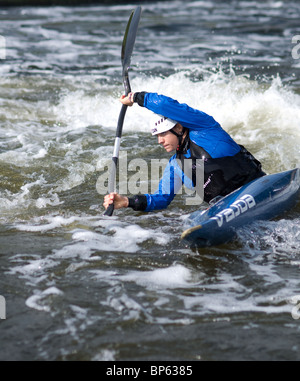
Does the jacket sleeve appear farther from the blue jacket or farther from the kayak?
the kayak

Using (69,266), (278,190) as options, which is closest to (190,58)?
(278,190)

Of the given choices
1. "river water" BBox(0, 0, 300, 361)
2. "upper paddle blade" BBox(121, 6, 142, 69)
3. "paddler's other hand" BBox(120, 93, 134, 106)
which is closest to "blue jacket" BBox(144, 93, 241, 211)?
"paddler's other hand" BBox(120, 93, 134, 106)

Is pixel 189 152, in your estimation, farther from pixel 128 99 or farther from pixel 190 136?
pixel 128 99

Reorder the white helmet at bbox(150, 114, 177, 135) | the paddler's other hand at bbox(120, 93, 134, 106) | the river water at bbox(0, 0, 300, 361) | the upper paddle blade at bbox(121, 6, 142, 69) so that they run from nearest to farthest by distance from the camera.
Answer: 1. the river water at bbox(0, 0, 300, 361)
2. the white helmet at bbox(150, 114, 177, 135)
3. the paddler's other hand at bbox(120, 93, 134, 106)
4. the upper paddle blade at bbox(121, 6, 142, 69)

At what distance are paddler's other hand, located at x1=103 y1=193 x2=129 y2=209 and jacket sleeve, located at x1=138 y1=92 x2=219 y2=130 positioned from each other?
2.43ft

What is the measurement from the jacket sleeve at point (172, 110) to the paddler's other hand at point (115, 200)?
0.74 meters

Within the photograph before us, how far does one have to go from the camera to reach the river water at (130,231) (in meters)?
2.94

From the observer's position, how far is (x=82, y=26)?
15.4 meters

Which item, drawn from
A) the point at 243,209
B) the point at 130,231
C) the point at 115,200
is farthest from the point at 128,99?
the point at 243,209

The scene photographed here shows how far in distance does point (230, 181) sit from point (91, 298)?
5.77ft

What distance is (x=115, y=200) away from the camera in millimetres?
4152

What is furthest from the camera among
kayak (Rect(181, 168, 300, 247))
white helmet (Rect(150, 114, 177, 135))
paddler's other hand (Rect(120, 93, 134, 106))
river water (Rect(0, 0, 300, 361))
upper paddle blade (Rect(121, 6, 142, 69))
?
upper paddle blade (Rect(121, 6, 142, 69))

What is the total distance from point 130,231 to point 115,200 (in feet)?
1.14

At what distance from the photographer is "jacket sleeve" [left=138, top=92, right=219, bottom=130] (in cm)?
415
